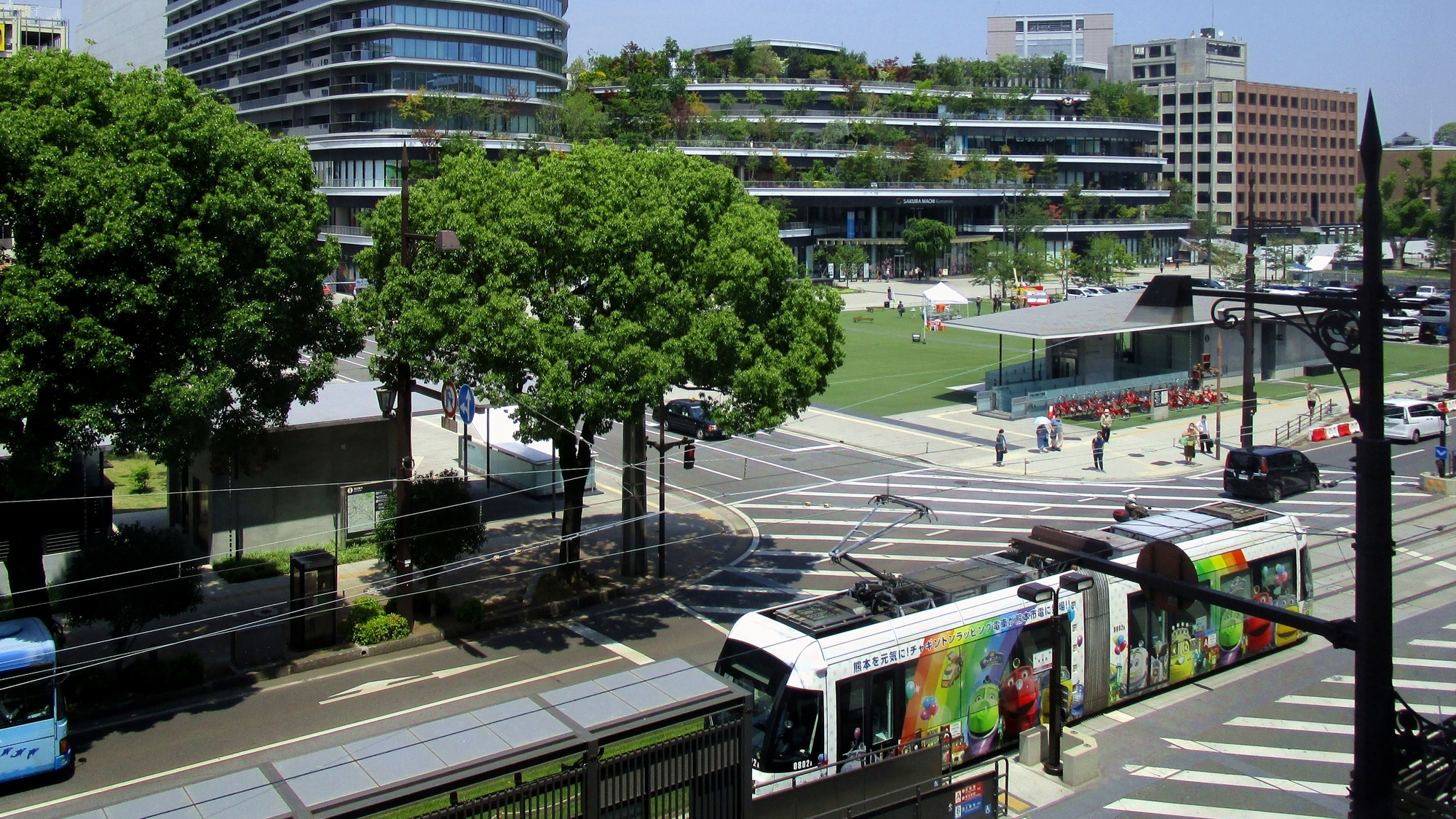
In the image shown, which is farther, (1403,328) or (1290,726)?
(1403,328)

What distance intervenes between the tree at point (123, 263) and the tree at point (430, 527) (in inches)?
154

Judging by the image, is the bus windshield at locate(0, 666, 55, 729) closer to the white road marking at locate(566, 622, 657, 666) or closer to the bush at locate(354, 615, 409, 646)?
the bush at locate(354, 615, 409, 646)

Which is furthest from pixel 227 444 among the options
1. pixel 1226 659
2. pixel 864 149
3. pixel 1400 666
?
pixel 864 149

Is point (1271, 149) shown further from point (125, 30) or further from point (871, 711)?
point (871, 711)

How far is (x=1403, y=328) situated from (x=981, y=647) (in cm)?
6431

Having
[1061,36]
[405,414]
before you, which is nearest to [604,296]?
[405,414]

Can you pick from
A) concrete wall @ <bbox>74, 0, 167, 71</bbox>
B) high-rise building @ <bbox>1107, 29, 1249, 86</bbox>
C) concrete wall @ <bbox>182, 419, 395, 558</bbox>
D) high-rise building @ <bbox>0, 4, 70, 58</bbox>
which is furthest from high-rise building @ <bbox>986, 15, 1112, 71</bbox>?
concrete wall @ <bbox>182, 419, 395, 558</bbox>

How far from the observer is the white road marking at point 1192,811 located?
14.8 m

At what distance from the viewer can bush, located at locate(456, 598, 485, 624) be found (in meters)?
22.9

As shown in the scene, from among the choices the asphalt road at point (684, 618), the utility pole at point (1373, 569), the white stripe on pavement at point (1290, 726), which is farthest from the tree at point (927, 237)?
the utility pole at point (1373, 569)

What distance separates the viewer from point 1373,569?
6652 millimetres

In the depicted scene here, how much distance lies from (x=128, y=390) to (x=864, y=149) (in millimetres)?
111103

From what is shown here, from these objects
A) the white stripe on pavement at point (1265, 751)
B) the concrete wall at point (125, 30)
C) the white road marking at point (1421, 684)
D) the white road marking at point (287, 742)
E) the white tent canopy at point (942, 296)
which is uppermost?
the concrete wall at point (125, 30)

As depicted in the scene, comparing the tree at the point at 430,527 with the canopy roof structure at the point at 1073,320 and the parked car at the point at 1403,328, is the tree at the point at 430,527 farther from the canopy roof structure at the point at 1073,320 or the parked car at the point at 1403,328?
the parked car at the point at 1403,328
